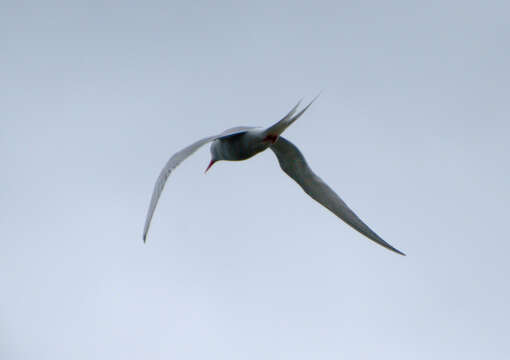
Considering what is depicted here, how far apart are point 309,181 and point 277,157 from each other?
0.75 m

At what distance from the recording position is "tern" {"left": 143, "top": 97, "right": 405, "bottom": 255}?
38.2 feet

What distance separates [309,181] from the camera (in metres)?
14.7

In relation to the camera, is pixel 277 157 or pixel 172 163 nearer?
pixel 172 163

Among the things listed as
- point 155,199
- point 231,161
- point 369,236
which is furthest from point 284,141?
point 155,199

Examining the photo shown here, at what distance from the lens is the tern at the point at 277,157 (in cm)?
1164

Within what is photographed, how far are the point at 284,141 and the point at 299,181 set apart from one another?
1.17 m

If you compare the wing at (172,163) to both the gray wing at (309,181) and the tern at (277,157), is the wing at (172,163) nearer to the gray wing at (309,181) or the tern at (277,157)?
the tern at (277,157)

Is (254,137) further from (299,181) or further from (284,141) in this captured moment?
(299,181)

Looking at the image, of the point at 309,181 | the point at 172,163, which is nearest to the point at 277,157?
the point at 309,181

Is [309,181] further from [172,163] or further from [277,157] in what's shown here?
[172,163]

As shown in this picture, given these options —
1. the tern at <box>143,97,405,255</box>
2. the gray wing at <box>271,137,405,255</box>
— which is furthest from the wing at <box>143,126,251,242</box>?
the gray wing at <box>271,137,405,255</box>

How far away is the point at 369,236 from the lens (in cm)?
1358

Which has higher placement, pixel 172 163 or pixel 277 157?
pixel 277 157

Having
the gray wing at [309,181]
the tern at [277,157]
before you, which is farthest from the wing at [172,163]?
the gray wing at [309,181]
